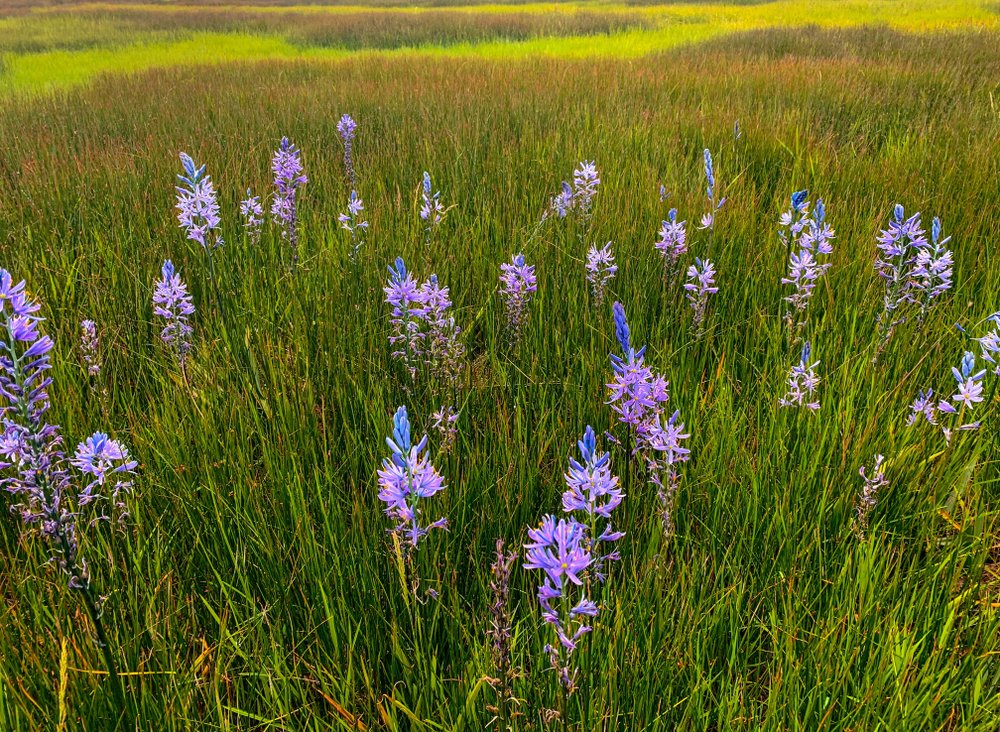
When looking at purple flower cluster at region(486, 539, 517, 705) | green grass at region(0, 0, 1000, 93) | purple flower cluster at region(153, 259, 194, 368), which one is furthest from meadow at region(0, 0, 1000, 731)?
green grass at region(0, 0, 1000, 93)

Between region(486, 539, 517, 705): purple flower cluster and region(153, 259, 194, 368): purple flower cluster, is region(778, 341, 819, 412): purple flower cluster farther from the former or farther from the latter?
region(153, 259, 194, 368): purple flower cluster

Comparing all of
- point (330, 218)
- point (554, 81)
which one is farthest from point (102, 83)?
point (330, 218)

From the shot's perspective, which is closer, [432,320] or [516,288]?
[432,320]

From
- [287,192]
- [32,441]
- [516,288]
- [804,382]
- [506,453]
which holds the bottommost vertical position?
[32,441]

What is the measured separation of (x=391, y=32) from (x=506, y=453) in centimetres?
2588

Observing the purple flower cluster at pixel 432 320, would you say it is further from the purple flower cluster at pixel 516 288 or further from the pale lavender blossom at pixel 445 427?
the purple flower cluster at pixel 516 288

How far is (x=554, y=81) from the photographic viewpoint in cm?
812

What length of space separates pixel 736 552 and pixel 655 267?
161 cm

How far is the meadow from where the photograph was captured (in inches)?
44.8

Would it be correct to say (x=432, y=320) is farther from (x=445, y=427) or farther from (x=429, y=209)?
(x=429, y=209)

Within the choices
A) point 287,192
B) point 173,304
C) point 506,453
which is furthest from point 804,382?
point 287,192

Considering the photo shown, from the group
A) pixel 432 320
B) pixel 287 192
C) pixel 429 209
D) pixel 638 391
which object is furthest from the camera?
pixel 287 192

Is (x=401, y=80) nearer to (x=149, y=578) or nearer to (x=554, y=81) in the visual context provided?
(x=554, y=81)

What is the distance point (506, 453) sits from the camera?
1619mm
